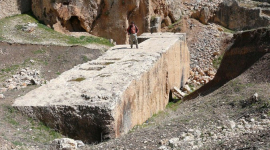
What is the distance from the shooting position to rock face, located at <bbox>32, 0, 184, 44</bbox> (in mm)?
19188

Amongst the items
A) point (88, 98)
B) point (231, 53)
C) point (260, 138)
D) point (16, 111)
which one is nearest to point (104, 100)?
point (88, 98)

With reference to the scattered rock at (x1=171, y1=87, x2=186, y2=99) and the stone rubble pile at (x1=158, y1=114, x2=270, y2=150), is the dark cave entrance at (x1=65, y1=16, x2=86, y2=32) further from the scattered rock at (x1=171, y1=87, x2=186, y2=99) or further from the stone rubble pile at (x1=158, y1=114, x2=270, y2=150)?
the stone rubble pile at (x1=158, y1=114, x2=270, y2=150)

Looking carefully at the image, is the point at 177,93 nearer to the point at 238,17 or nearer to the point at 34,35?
the point at 34,35

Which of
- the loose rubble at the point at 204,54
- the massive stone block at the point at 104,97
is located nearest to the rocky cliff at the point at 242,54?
the massive stone block at the point at 104,97

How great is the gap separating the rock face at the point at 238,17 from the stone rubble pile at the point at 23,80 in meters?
11.8

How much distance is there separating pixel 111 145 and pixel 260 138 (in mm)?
2422

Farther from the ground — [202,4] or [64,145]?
[202,4]

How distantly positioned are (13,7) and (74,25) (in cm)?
324

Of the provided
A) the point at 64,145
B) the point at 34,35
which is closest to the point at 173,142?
the point at 64,145

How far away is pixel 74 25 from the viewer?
66.7 feet

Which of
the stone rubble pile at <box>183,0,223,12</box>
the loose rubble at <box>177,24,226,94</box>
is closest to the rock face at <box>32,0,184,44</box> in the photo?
the stone rubble pile at <box>183,0,223,12</box>

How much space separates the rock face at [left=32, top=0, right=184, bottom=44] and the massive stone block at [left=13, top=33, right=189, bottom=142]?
7644 mm

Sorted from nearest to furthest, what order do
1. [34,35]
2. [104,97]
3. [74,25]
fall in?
1. [104,97]
2. [34,35]
3. [74,25]

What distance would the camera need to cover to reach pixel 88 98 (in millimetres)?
7555
